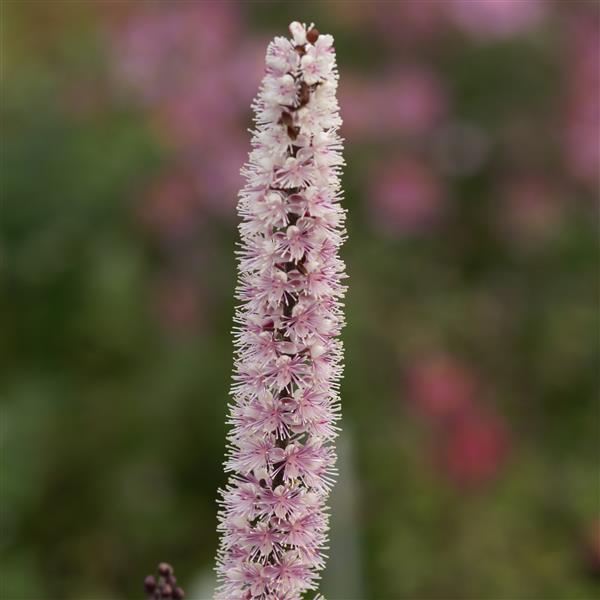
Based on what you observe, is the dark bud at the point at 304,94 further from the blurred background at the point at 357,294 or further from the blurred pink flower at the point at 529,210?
the blurred pink flower at the point at 529,210

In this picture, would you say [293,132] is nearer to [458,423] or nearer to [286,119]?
[286,119]

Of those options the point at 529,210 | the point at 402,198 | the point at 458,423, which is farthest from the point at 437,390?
the point at 529,210

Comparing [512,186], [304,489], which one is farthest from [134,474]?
[304,489]

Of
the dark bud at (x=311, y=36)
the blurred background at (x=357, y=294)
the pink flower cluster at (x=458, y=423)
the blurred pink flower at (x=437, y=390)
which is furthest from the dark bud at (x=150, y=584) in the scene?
Result: the blurred pink flower at (x=437, y=390)

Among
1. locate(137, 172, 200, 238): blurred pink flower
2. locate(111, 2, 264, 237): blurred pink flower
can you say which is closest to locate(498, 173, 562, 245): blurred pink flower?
locate(111, 2, 264, 237): blurred pink flower

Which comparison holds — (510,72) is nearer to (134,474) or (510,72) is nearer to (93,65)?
(93,65)
